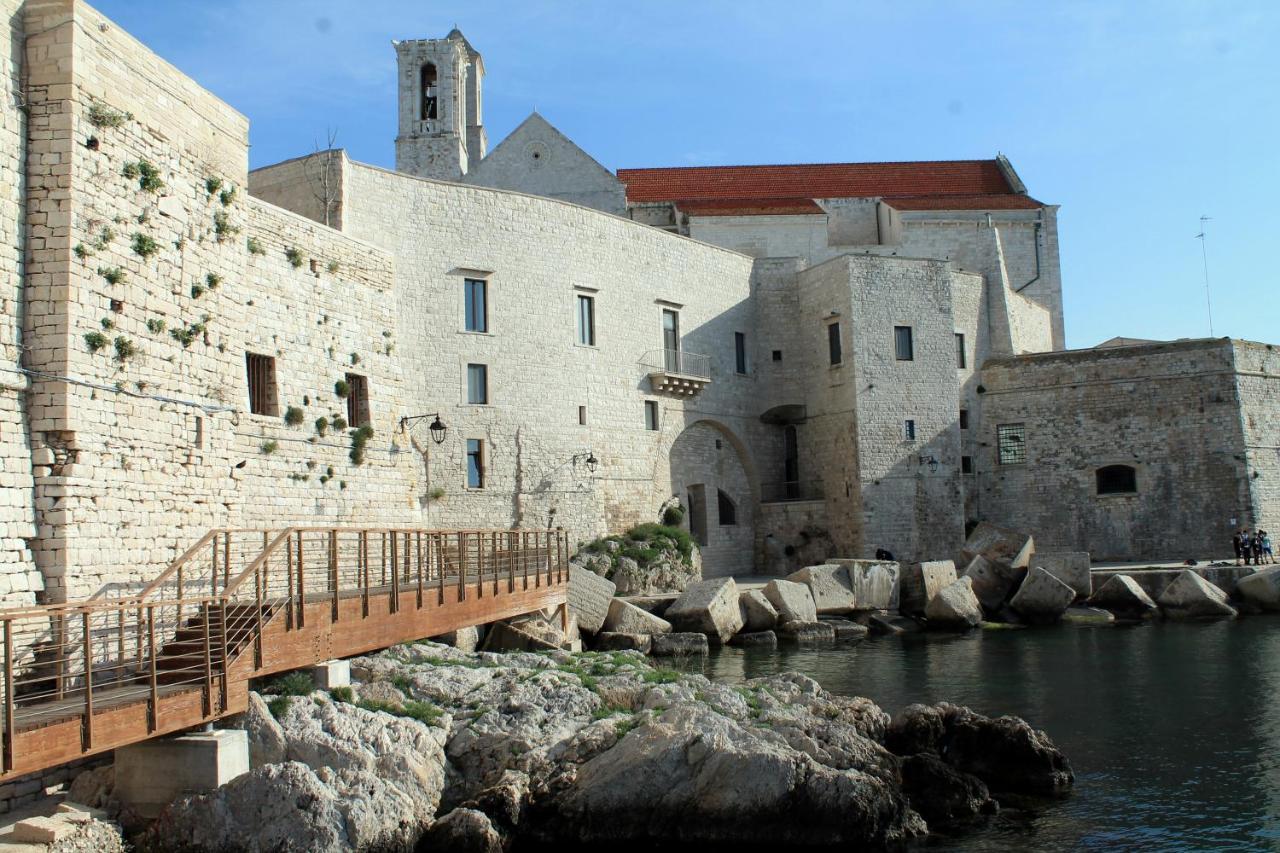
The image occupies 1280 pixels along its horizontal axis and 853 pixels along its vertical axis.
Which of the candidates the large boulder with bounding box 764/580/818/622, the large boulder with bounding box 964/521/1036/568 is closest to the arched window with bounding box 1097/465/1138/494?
the large boulder with bounding box 964/521/1036/568

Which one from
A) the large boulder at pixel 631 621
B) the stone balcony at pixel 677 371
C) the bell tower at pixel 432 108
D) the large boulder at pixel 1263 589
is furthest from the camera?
the bell tower at pixel 432 108

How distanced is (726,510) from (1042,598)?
9.64 m

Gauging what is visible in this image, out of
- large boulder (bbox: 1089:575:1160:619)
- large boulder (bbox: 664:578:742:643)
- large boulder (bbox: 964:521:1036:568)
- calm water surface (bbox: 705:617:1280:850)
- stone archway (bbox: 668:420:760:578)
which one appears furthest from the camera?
stone archway (bbox: 668:420:760:578)

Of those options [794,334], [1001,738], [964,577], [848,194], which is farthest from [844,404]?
[1001,738]

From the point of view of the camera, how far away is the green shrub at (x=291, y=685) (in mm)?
11422

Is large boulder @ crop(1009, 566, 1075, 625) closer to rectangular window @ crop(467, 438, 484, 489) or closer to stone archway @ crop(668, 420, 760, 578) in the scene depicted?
stone archway @ crop(668, 420, 760, 578)

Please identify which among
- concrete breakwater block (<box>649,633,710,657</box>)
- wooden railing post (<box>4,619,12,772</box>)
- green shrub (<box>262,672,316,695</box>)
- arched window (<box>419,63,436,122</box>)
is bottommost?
concrete breakwater block (<box>649,633,710,657</box>)

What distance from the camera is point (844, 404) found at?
31.8 metres

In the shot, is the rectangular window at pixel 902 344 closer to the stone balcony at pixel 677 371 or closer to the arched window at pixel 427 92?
the stone balcony at pixel 677 371

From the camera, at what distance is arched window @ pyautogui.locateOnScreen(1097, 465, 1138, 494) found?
33.2 metres

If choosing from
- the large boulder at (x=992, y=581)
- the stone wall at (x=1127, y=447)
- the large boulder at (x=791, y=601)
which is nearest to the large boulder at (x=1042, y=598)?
the large boulder at (x=992, y=581)

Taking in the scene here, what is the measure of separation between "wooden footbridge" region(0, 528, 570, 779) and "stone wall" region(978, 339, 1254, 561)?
22.0m

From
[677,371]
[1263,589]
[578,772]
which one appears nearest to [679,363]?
[677,371]

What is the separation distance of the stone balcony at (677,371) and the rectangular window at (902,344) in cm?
554
